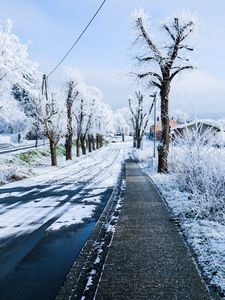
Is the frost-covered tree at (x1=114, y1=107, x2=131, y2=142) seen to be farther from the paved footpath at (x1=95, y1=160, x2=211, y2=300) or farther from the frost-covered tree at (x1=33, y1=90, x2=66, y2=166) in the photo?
the paved footpath at (x1=95, y1=160, x2=211, y2=300)

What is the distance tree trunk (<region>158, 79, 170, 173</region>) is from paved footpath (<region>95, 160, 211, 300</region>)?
12.8 meters

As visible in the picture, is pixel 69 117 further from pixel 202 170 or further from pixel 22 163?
pixel 202 170

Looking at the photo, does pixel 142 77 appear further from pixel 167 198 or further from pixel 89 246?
pixel 89 246

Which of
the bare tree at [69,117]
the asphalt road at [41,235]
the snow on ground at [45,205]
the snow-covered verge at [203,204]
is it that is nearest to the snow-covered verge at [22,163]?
the bare tree at [69,117]

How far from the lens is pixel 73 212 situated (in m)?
10.8

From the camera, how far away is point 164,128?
22.5 meters

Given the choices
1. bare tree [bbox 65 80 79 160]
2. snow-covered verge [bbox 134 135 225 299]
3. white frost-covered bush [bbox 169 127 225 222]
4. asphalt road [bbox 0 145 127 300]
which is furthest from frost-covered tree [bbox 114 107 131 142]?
asphalt road [bbox 0 145 127 300]

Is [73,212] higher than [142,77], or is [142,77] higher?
[142,77]

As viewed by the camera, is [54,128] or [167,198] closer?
[167,198]

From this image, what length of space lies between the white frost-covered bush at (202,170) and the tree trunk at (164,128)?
4984 mm

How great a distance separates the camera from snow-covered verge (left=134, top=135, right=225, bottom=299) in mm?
6285

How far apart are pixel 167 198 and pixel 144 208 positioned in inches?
82.3

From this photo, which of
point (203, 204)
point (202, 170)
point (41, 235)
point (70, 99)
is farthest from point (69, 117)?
point (41, 235)

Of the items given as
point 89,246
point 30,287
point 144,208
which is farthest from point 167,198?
point 30,287
